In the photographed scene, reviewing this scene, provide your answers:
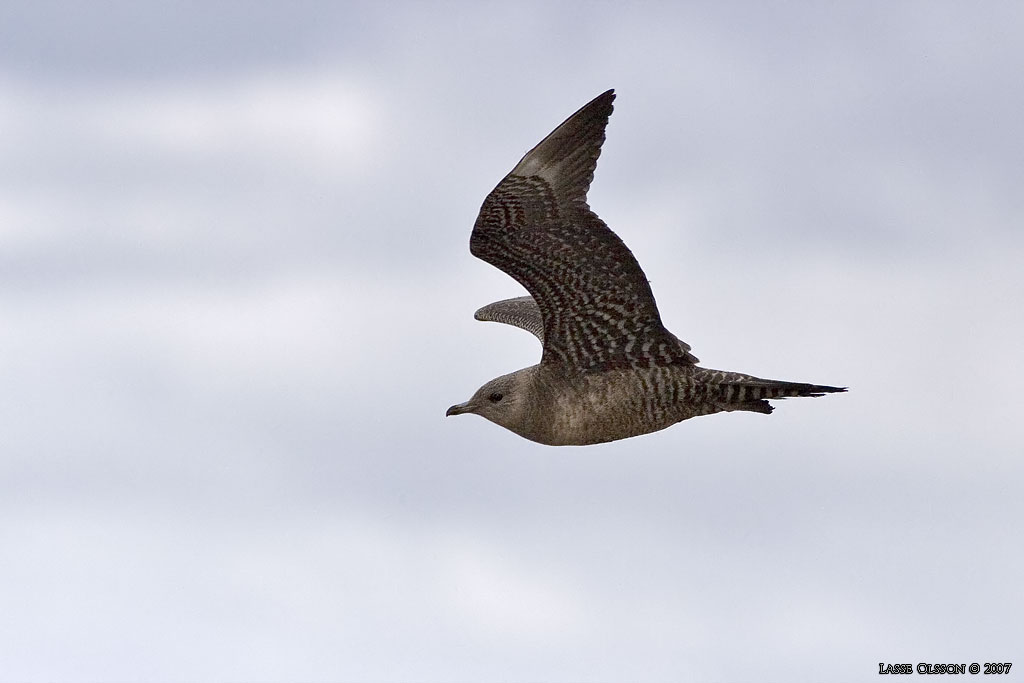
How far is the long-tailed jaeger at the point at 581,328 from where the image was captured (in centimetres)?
1550

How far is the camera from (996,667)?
59.3 ft

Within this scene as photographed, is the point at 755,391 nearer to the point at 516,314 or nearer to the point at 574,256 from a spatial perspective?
the point at 574,256

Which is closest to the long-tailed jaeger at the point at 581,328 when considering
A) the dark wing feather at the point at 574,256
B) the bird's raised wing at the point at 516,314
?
the dark wing feather at the point at 574,256

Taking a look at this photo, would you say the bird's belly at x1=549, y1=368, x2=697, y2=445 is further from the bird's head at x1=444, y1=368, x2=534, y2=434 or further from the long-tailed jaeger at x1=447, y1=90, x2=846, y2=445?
the bird's head at x1=444, y1=368, x2=534, y2=434

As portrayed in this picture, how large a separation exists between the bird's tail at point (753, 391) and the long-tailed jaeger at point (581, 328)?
0.04 ft

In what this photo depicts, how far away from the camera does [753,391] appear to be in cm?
1588

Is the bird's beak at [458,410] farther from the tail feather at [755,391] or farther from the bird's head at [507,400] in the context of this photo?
the tail feather at [755,391]

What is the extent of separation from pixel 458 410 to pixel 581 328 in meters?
1.94

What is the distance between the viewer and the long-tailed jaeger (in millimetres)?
15500

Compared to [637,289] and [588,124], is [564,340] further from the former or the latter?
[588,124]

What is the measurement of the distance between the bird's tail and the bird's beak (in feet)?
9.74

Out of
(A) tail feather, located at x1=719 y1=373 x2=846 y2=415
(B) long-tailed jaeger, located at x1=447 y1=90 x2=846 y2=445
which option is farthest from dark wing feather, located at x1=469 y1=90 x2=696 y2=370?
(A) tail feather, located at x1=719 y1=373 x2=846 y2=415

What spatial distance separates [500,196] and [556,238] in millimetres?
755

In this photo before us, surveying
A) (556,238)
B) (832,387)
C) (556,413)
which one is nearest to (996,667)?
(832,387)
